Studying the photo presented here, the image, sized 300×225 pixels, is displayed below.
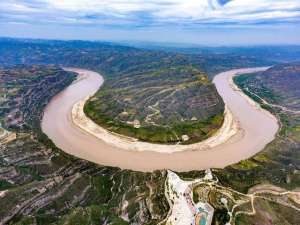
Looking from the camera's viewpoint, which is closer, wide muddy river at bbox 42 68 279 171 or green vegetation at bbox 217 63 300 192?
green vegetation at bbox 217 63 300 192

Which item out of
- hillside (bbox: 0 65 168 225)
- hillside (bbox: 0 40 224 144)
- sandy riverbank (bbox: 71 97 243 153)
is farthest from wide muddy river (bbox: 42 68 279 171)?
hillside (bbox: 0 40 224 144)

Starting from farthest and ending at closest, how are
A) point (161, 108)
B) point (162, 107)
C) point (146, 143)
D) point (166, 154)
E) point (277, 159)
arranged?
point (162, 107), point (161, 108), point (146, 143), point (166, 154), point (277, 159)

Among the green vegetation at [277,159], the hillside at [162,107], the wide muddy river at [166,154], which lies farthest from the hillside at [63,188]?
the hillside at [162,107]

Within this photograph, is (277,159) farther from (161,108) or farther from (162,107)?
(162,107)

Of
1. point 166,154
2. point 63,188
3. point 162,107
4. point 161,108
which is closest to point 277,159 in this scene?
point 166,154

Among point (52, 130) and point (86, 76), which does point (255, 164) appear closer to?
point (52, 130)

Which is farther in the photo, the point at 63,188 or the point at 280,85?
the point at 280,85

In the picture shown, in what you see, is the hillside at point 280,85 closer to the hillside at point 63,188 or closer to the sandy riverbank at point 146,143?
the sandy riverbank at point 146,143

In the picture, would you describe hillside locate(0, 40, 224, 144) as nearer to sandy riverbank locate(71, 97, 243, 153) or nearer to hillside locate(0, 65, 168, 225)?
sandy riverbank locate(71, 97, 243, 153)
